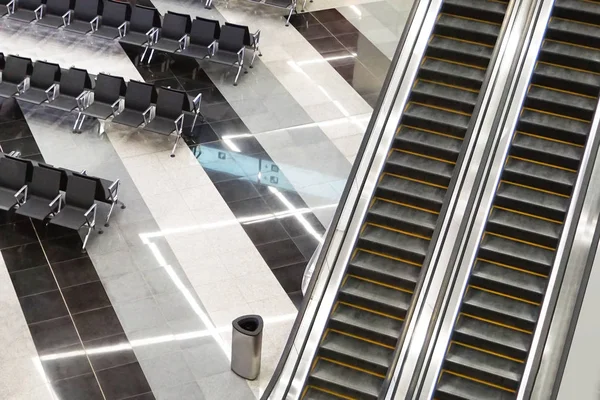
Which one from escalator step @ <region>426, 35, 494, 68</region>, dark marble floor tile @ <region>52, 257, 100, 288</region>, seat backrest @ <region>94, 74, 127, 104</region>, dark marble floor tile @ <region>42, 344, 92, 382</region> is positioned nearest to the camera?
dark marble floor tile @ <region>42, 344, 92, 382</region>

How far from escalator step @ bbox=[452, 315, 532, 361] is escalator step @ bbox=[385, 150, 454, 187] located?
1888mm

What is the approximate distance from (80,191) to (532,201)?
6297mm

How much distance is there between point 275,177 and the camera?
14.5 metres

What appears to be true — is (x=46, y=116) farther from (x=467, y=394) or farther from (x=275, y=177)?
(x=467, y=394)

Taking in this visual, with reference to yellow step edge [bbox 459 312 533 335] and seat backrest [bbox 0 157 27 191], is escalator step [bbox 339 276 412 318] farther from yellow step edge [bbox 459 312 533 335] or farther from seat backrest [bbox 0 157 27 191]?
seat backrest [bbox 0 157 27 191]

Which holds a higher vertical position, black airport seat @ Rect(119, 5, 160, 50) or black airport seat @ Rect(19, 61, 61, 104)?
black airport seat @ Rect(119, 5, 160, 50)

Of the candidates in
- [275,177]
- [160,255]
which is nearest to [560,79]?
[275,177]

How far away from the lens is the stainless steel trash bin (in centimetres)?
1059

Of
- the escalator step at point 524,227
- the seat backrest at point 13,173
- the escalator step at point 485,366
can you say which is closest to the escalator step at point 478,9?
the escalator step at point 524,227

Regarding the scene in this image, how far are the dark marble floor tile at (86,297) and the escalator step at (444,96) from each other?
486 cm

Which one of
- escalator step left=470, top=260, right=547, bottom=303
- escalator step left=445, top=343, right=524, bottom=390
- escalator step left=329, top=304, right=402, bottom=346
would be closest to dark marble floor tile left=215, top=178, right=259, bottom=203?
escalator step left=329, top=304, right=402, bottom=346

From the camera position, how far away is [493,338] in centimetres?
1017

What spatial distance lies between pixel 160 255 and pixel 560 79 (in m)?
5.87

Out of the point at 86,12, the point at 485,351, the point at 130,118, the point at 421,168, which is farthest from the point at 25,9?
the point at 485,351
